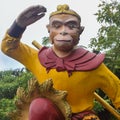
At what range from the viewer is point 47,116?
2.86m

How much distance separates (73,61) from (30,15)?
367 millimetres

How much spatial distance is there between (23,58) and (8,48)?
0.39ft

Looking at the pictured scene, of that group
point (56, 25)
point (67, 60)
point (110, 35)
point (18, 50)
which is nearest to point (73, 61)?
point (67, 60)

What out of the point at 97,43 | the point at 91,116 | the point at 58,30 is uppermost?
the point at 58,30

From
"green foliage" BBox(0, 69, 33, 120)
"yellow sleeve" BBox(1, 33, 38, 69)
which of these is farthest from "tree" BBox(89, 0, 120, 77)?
"yellow sleeve" BBox(1, 33, 38, 69)

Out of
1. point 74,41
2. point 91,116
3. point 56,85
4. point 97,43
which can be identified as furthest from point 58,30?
point 97,43

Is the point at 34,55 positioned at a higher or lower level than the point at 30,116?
higher

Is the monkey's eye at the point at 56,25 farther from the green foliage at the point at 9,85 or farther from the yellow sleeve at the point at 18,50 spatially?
the green foliage at the point at 9,85

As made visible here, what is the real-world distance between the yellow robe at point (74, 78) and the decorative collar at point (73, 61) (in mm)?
25

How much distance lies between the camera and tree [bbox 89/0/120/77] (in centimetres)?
809

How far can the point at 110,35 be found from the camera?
26.8 feet

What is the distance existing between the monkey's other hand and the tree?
4.84 metres

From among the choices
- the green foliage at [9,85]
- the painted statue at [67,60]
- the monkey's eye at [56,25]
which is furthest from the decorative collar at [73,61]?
the green foliage at [9,85]

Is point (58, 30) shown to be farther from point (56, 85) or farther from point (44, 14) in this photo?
point (56, 85)
